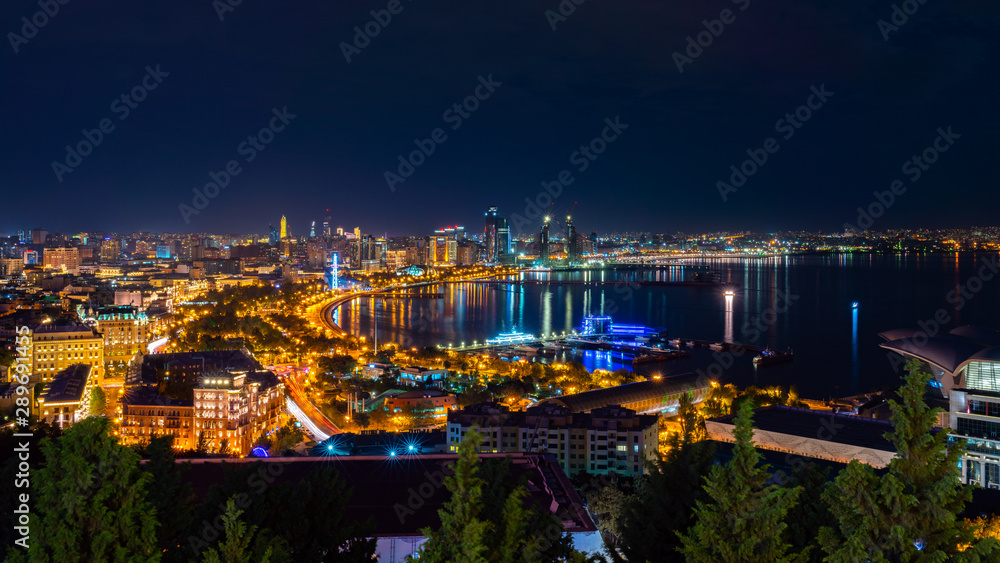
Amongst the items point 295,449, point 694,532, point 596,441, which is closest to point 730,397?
point 596,441

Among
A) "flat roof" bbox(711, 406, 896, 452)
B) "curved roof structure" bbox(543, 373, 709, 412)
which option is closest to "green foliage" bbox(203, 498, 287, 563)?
"flat roof" bbox(711, 406, 896, 452)

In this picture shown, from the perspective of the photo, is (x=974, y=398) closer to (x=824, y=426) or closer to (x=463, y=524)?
(x=824, y=426)

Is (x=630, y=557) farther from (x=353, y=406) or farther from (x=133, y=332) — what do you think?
(x=133, y=332)

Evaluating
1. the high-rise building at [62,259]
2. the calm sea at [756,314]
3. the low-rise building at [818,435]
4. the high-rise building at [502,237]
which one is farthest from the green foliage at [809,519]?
the high-rise building at [502,237]

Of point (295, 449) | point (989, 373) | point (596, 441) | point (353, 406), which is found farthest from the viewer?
point (353, 406)

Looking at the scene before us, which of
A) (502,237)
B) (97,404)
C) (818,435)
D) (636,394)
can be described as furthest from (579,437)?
(502,237)

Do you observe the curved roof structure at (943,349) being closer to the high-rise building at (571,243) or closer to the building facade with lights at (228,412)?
the building facade with lights at (228,412)
